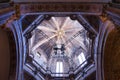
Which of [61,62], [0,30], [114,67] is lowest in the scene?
[61,62]

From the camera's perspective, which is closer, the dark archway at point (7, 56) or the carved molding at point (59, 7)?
the carved molding at point (59, 7)

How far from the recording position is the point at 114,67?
16.7 m

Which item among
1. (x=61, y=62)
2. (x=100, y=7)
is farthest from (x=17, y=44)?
(x=61, y=62)

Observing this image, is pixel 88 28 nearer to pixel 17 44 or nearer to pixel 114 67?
pixel 114 67

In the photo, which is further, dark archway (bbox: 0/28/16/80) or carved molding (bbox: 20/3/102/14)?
dark archway (bbox: 0/28/16/80)

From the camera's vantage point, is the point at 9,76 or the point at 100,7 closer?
the point at 100,7

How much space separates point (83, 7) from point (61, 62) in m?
11.5

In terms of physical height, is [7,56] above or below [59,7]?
below

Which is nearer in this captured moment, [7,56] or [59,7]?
[59,7]

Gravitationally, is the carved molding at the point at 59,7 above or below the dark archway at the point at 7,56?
above

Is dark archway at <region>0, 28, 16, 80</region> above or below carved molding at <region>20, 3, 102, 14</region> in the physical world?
below

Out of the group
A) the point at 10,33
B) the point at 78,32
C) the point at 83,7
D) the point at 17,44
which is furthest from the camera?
the point at 78,32

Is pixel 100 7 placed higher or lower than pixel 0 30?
higher

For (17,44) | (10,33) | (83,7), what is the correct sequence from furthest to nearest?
(17,44) → (10,33) → (83,7)
